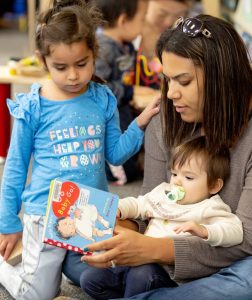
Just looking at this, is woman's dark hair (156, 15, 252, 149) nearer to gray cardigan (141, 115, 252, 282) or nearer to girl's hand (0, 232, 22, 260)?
gray cardigan (141, 115, 252, 282)

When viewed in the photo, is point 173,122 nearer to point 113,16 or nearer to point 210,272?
point 210,272

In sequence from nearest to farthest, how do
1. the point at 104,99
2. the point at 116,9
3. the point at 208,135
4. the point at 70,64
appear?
the point at 208,135, the point at 70,64, the point at 104,99, the point at 116,9

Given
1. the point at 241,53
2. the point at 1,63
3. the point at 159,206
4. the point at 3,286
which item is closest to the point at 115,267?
the point at 159,206

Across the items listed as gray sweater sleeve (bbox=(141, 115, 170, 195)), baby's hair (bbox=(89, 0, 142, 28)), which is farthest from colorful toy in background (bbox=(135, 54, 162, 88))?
gray sweater sleeve (bbox=(141, 115, 170, 195))

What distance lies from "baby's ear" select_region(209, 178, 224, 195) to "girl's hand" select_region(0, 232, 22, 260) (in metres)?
0.59

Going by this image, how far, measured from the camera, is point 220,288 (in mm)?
1466

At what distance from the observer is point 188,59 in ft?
4.83

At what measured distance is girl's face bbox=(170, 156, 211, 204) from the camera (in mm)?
1549

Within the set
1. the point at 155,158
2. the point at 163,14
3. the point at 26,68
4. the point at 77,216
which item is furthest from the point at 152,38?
the point at 77,216

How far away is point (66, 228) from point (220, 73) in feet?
1.73

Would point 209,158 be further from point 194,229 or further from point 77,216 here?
point 77,216

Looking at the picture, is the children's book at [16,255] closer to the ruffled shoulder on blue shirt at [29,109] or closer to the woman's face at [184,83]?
the ruffled shoulder on blue shirt at [29,109]

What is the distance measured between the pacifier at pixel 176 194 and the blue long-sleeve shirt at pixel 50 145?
0.25 meters

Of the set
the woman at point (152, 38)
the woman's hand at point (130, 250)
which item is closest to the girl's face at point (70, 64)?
the woman's hand at point (130, 250)
